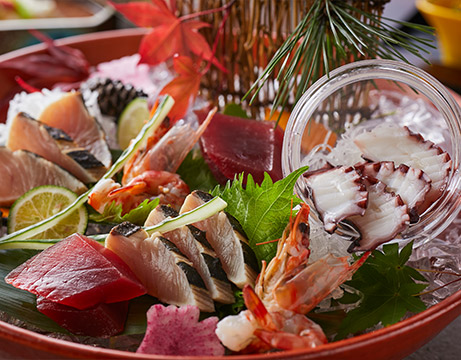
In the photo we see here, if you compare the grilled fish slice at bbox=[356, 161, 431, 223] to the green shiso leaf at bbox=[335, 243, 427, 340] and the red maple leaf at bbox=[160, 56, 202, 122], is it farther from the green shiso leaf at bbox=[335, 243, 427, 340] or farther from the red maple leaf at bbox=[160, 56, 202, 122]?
the red maple leaf at bbox=[160, 56, 202, 122]

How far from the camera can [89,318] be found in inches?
42.9

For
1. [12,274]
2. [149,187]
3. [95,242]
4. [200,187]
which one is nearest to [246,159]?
[200,187]

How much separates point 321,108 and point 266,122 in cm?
24

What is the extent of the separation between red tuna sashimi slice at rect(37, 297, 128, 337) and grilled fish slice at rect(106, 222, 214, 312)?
89mm

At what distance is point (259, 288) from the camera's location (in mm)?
1024

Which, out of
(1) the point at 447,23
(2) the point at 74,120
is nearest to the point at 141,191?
(2) the point at 74,120

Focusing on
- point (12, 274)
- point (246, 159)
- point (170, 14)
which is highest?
point (170, 14)

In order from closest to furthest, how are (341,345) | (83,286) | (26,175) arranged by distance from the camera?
(341,345)
(83,286)
(26,175)

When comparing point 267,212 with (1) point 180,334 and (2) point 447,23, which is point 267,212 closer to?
(1) point 180,334

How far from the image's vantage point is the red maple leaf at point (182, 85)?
168 centimetres

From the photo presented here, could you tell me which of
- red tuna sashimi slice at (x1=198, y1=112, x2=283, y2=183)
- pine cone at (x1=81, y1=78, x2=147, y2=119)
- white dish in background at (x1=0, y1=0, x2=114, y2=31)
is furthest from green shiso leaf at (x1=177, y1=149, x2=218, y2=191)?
white dish in background at (x1=0, y1=0, x2=114, y2=31)

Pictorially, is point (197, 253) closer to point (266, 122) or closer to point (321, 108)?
point (266, 122)

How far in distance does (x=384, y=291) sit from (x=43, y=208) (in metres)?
0.88

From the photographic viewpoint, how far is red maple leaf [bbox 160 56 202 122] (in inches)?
66.2
